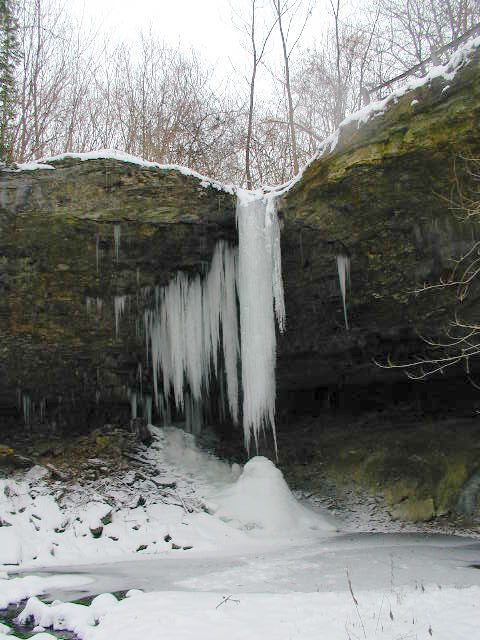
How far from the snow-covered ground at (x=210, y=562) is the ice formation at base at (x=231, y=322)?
128 cm

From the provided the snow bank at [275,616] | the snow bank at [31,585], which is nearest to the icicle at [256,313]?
the snow bank at [31,585]

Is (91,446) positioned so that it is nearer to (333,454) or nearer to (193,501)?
(193,501)

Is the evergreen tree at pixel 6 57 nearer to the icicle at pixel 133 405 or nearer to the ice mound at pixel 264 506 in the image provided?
the icicle at pixel 133 405

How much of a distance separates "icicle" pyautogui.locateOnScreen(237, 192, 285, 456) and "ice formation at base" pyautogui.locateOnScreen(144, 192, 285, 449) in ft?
0.05

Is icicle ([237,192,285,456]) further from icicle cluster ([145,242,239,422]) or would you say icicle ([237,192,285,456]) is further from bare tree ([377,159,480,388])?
bare tree ([377,159,480,388])

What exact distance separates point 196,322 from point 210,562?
4.32 metres

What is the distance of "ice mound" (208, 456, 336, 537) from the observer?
8.08 metres

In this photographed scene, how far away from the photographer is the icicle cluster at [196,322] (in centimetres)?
941

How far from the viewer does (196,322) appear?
9.55m

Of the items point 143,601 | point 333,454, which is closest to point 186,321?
point 333,454

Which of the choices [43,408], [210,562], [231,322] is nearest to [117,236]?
[231,322]

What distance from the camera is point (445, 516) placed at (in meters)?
8.23

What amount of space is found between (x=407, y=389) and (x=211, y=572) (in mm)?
5631

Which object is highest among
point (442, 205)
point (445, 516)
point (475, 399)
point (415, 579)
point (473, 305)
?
point (442, 205)
